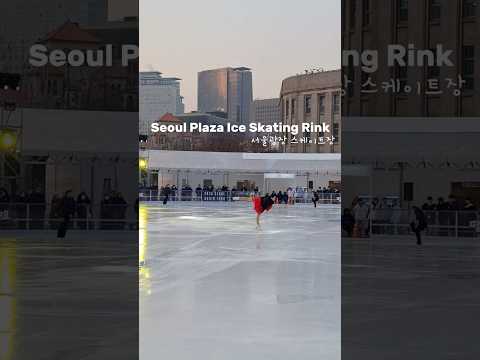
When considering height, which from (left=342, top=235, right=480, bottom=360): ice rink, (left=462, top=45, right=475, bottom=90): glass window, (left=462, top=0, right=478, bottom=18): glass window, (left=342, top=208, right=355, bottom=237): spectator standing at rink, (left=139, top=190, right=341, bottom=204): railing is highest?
(left=462, top=0, right=478, bottom=18): glass window

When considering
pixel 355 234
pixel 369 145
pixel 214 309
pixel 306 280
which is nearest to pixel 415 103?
pixel 369 145

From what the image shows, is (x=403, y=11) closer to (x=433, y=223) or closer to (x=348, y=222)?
(x=348, y=222)

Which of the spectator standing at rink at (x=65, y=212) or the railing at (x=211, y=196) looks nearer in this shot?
the spectator standing at rink at (x=65, y=212)

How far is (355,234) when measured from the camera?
92.5 ft

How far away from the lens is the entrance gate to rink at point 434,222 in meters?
26.6

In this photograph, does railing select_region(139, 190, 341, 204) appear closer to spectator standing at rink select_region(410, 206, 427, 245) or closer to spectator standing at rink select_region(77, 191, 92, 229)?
spectator standing at rink select_region(77, 191, 92, 229)

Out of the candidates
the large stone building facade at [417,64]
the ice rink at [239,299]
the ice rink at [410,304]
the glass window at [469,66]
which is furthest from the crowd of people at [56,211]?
the glass window at [469,66]

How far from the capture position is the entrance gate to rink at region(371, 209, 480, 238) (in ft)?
87.4

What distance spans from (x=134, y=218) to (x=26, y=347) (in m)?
21.3

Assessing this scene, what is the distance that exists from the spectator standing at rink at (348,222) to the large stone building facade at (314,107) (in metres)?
63.7

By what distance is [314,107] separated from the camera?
97438mm

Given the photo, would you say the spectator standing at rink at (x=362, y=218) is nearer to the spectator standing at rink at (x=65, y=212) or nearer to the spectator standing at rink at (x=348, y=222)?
the spectator standing at rink at (x=348, y=222)

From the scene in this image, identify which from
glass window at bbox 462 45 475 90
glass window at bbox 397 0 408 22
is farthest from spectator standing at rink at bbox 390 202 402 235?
glass window at bbox 397 0 408 22

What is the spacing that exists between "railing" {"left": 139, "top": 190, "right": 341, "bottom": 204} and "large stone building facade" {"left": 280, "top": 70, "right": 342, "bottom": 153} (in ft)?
86.0
